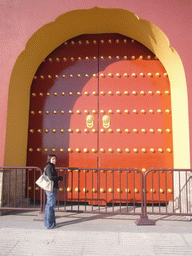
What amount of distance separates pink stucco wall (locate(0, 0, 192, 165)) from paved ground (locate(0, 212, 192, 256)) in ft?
4.53

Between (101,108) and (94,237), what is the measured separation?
2.27 meters

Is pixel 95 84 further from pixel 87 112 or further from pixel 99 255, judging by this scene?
pixel 99 255

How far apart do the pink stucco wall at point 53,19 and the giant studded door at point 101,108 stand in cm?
71

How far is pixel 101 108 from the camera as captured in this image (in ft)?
13.2

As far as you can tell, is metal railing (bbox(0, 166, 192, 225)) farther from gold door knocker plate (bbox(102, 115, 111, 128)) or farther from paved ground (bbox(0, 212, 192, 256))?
gold door knocker plate (bbox(102, 115, 111, 128))

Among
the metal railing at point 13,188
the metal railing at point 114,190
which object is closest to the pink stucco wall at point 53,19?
the metal railing at point 13,188

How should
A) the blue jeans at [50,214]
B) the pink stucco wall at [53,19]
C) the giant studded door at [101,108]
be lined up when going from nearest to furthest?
the blue jeans at [50,214], the pink stucco wall at [53,19], the giant studded door at [101,108]

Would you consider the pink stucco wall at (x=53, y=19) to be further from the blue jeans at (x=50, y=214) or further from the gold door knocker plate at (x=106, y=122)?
the gold door knocker plate at (x=106, y=122)

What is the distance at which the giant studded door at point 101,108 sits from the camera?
389cm

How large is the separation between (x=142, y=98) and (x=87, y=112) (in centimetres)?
105

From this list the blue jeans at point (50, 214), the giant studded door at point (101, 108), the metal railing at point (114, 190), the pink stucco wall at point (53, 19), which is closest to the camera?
the blue jeans at point (50, 214)

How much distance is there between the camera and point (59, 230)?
2580mm

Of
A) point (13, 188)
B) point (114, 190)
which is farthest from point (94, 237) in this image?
point (13, 188)

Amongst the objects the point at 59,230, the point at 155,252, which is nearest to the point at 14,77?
the point at 59,230
